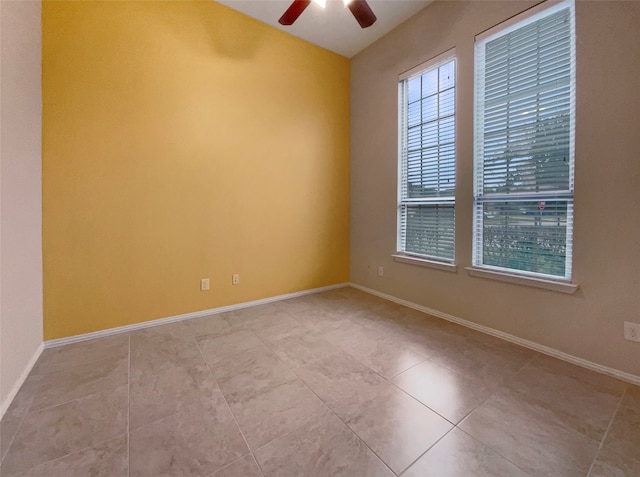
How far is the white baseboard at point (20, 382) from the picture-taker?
1.41 metres

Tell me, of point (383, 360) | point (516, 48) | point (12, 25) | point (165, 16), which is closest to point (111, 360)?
point (383, 360)

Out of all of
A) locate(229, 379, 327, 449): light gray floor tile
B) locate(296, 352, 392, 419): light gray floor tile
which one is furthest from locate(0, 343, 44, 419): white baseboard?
locate(296, 352, 392, 419): light gray floor tile

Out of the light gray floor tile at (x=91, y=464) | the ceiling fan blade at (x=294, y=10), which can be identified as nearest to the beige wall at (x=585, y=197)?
the ceiling fan blade at (x=294, y=10)

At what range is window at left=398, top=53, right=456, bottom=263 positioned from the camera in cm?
266

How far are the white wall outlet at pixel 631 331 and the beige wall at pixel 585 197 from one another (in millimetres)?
26

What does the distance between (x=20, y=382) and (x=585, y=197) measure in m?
3.83

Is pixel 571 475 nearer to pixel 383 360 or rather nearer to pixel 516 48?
pixel 383 360

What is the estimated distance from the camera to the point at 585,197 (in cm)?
183

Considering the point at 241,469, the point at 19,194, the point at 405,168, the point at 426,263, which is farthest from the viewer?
the point at 405,168

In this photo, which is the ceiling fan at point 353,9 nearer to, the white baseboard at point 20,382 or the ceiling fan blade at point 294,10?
the ceiling fan blade at point 294,10

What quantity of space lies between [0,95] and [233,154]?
1619 millimetres

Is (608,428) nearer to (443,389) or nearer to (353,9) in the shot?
(443,389)

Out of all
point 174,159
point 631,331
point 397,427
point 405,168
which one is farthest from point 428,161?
point 174,159

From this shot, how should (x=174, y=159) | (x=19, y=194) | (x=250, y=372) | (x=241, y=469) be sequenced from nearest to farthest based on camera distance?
(x=241, y=469)
(x=19, y=194)
(x=250, y=372)
(x=174, y=159)
